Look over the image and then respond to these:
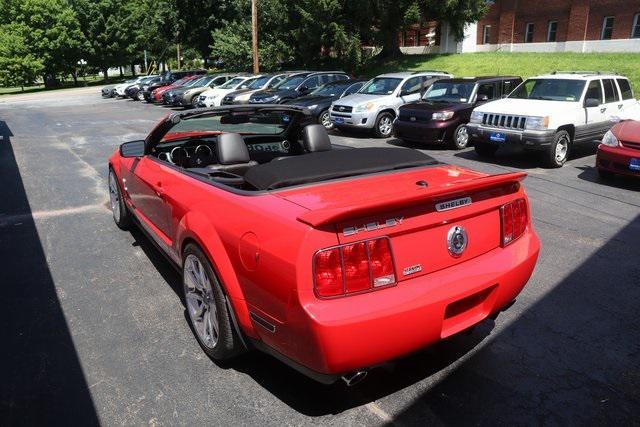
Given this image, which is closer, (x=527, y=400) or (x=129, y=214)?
(x=527, y=400)

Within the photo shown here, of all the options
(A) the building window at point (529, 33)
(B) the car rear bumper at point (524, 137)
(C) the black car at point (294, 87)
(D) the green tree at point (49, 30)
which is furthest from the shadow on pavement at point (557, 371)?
(D) the green tree at point (49, 30)

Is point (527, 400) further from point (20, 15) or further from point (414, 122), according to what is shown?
point (20, 15)

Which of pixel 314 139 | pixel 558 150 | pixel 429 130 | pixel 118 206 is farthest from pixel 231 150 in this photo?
pixel 429 130

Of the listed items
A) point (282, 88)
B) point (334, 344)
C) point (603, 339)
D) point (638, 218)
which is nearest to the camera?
point (334, 344)

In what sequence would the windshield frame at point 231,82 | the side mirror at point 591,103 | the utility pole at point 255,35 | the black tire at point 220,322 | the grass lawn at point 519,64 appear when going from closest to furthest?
the black tire at point 220,322 < the side mirror at point 591,103 < the grass lawn at point 519,64 < the windshield frame at point 231,82 < the utility pole at point 255,35

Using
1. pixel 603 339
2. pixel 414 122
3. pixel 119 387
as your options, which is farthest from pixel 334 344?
pixel 414 122

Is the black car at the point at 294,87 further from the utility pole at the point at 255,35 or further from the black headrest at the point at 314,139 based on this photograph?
the black headrest at the point at 314,139

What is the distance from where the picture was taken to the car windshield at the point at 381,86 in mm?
13883

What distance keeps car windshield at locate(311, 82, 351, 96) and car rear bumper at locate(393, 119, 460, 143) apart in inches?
194

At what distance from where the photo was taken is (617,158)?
7.62 m

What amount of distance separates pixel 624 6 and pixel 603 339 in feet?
114

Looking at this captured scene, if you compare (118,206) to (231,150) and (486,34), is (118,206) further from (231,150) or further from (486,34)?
(486,34)

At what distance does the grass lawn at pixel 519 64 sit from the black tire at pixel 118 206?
18.1m

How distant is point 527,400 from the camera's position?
2.74 metres
